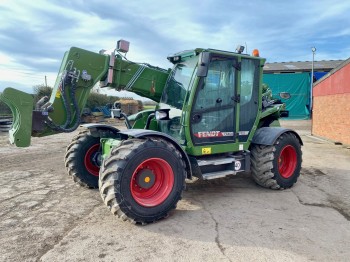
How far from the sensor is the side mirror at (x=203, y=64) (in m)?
4.68

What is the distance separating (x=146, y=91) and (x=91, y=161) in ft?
5.35

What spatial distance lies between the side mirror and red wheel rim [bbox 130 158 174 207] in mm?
1448

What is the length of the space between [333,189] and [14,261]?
5460 mm

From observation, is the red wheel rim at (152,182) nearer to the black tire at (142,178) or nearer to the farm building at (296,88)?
the black tire at (142,178)

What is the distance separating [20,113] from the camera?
430 centimetres

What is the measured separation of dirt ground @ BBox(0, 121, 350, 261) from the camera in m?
3.38

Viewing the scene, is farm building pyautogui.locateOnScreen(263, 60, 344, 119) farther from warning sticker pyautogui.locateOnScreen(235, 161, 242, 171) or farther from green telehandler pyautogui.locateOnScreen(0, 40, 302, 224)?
warning sticker pyautogui.locateOnScreen(235, 161, 242, 171)

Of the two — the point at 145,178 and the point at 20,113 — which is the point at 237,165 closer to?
A: the point at 145,178

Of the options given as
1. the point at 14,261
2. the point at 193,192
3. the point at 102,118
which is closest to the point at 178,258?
the point at 14,261

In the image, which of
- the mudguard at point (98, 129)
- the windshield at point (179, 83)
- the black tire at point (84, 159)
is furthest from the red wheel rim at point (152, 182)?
the black tire at point (84, 159)

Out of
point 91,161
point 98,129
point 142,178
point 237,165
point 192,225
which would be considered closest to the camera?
point 192,225

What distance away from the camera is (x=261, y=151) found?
568 centimetres


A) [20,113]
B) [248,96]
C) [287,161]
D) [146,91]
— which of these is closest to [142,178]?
[146,91]

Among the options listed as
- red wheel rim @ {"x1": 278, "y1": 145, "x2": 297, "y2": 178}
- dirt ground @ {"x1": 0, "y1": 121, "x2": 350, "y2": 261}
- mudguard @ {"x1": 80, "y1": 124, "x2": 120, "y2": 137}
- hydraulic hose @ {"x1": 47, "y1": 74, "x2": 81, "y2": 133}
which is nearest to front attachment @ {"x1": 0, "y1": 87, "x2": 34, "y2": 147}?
hydraulic hose @ {"x1": 47, "y1": 74, "x2": 81, "y2": 133}
